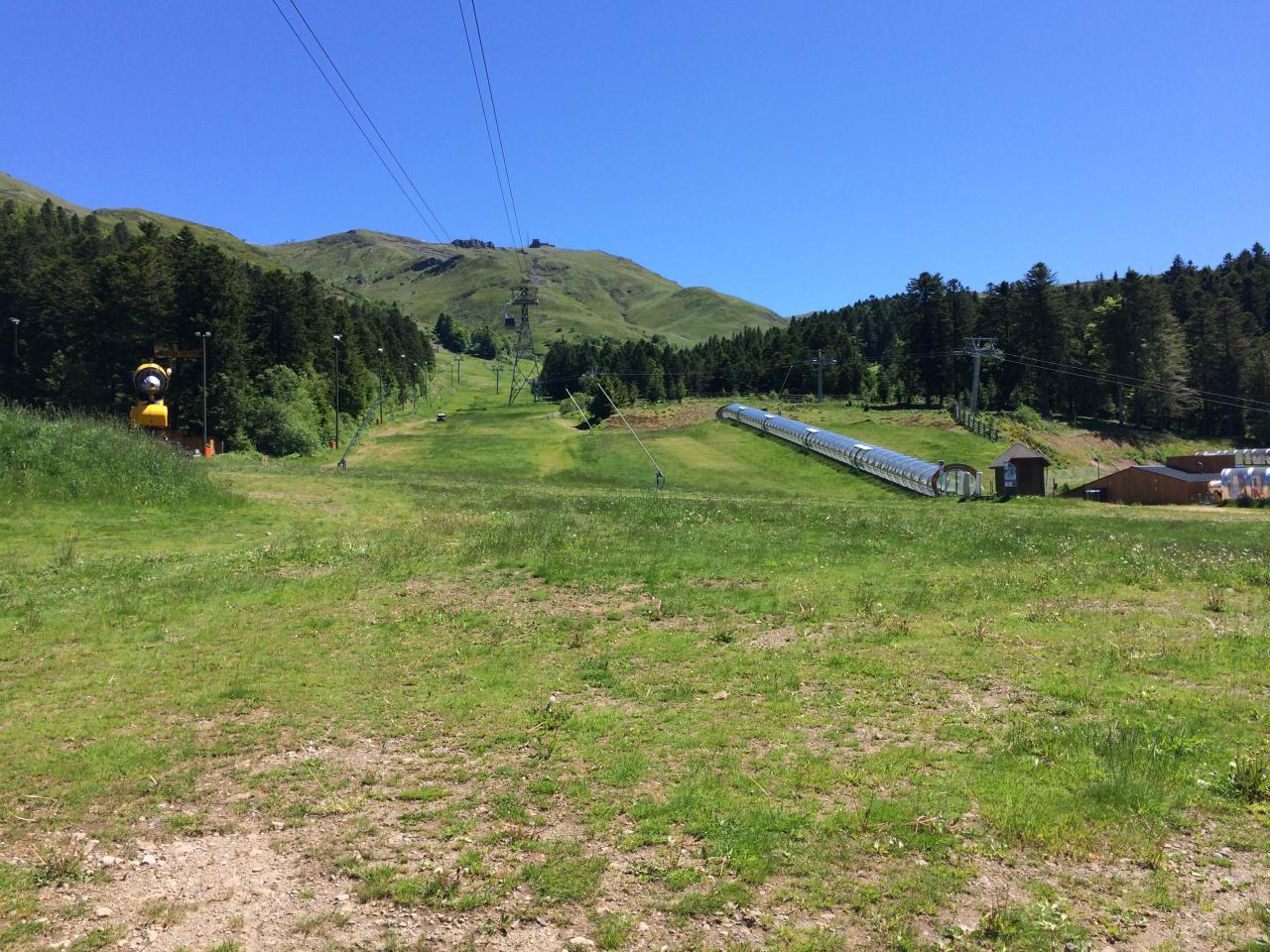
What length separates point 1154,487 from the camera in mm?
56844

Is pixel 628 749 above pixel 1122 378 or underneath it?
underneath

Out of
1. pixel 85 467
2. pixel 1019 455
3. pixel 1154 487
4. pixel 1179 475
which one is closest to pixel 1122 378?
pixel 1179 475

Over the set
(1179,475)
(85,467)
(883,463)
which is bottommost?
(1179,475)

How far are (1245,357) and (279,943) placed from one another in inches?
5558

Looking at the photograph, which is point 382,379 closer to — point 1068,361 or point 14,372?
point 14,372

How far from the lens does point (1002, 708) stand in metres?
11.3

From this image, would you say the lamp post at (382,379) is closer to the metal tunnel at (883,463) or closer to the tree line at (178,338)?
the tree line at (178,338)

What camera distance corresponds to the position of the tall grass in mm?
27844

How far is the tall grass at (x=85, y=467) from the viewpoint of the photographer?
2784cm

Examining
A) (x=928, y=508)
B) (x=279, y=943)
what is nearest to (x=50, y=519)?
(x=279, y=943)

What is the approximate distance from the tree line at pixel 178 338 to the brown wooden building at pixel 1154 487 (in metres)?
73.4

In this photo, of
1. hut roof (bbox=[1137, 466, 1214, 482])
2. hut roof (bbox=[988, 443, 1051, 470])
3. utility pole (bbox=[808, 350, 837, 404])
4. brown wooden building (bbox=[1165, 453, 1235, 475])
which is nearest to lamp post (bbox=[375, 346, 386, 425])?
utility pole (bbox=[808, 350, 837, 404])

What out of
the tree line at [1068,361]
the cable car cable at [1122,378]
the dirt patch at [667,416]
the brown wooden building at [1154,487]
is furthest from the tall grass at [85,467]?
the cable car cable at [1122,378]

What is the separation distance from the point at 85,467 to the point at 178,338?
172 ft
